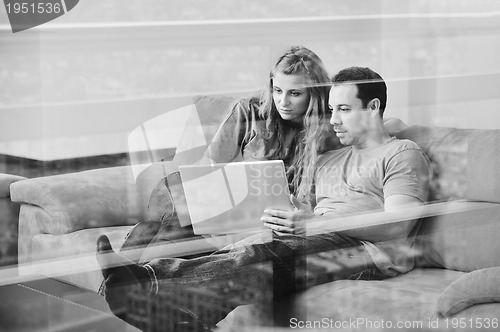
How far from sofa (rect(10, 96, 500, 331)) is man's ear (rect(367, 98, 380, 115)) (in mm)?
73

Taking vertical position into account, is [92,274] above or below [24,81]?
below

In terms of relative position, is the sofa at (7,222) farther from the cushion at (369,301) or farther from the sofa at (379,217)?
the cushion at (369,301)

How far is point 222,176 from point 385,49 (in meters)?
0.46

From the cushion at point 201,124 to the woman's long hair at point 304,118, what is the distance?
9 cm

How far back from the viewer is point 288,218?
5.53ft

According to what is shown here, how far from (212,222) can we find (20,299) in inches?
18.5

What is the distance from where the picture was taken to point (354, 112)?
168 centimetres

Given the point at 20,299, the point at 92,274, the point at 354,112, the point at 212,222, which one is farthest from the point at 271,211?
the point at 20,299

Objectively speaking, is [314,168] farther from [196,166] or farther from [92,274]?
[92,274]

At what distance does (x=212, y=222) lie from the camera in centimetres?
169

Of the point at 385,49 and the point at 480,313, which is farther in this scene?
the point at 385,49

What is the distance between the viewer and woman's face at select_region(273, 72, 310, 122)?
1.67 m

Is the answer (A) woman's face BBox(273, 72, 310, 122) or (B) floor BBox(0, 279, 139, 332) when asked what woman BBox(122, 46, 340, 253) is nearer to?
(A) woman's face BBox(273, 72, 310, 122)

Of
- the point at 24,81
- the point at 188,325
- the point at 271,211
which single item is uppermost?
the point at 24,81
